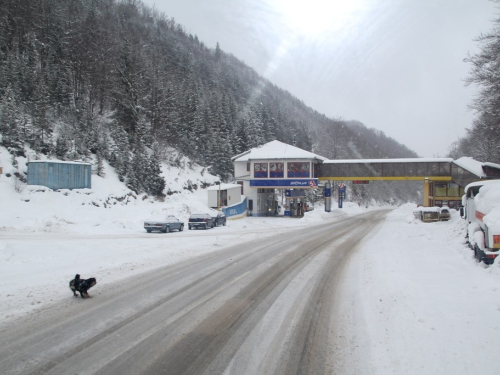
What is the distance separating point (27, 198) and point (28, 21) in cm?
3420

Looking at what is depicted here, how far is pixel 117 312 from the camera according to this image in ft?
23.8

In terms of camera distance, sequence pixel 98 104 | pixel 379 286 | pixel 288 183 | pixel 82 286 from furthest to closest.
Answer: pixel 98 104 < pixel 288 183 < pixel 379 286 < pixel 82 286

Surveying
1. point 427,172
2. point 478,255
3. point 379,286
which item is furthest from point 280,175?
point 379,286

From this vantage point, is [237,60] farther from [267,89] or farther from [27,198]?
[27,198]

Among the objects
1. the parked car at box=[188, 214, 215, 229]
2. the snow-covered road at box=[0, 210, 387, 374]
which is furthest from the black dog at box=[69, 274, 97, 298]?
the parked car at box=[188, 214, 215, 229]

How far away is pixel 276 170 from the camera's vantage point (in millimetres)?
47625

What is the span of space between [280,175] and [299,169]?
2802mm

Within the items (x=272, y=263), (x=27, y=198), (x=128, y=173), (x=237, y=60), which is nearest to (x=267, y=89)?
(x=237, y=60)

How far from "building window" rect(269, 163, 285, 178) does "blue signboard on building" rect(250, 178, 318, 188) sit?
3.15ft

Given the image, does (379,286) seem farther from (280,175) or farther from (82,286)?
(280,175)

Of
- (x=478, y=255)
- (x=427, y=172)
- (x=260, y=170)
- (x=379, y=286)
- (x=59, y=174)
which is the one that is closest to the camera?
(x=379, y=286)

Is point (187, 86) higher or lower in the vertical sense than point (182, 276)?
higher

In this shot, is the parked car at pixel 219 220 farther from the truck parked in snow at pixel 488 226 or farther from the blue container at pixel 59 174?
the truck parked in snow at pixel 488 226

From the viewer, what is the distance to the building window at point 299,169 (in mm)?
46188
